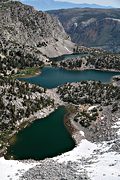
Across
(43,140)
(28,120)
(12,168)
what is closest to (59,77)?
(28,120)

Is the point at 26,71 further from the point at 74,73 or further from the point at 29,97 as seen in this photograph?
the point at 29,97

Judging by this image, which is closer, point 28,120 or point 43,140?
point 43,140

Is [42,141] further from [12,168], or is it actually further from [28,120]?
[12,168]

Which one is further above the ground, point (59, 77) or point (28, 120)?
point (28, 120)

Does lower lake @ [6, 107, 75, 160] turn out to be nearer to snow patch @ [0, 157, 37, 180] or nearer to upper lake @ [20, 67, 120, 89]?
snow patch @ [0, 157, 37, 180]

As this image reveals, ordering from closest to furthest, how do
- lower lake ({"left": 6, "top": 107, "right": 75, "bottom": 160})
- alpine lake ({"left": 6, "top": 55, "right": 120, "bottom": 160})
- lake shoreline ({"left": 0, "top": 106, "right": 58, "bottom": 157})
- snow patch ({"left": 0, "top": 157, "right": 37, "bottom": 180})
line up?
snow patch ({"left": 0, "top": 157, "right": 37, "bottom": 180}) → lower lake ({"left": 6, "top": 107, "right": 75, "bottom": 160}) → alpine lake ({"left": 6, "top": 55, "right": 120, "bottom": 160}) → lake shoreline ({"left": 0, "top": 106, "right": 58, "bottom": 157})

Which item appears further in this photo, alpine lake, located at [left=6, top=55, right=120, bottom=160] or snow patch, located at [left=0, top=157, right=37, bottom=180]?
alpine lake, located at [left=6, top=55, right=120, bottom=160]

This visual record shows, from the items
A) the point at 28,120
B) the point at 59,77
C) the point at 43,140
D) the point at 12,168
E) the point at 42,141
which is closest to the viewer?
the point at 12,168

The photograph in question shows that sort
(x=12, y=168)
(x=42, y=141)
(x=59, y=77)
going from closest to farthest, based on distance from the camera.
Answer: (x=12, y=168) → (x=42, y=141) → (x=59, y=77)

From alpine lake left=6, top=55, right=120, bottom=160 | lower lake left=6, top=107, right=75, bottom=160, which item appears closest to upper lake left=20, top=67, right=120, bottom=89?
alpine lake left=6, top=55, right=120, bottom=160
